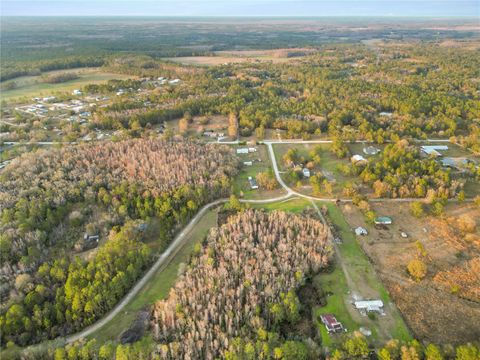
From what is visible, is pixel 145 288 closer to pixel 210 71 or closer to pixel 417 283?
pixel 417 283

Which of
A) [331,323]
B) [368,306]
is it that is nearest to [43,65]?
[331,323]

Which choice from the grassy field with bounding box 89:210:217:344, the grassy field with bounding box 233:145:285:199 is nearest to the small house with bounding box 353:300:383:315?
the grassy field with bounding box 89:210:217:344

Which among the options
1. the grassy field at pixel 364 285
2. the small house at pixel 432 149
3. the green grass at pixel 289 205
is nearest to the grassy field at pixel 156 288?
the green grass at pixel 289 205

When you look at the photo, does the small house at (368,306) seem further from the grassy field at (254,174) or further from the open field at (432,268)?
the grassy field at (254,174)

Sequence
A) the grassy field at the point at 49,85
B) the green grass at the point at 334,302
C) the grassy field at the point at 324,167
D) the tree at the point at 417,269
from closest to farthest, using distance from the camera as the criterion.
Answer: the green grass at the point at 334,302 < the tree at the point at 417,269 < the grassy field at the point at 324,167 < the grassy field at the point at 49,85

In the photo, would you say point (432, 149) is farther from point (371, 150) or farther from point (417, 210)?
point (417, 210)
